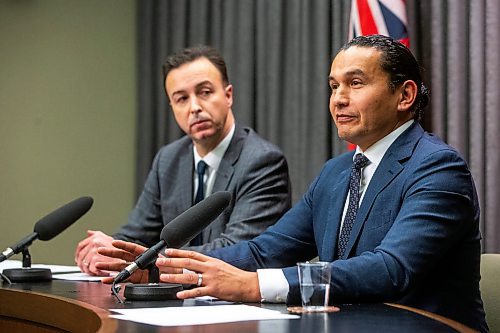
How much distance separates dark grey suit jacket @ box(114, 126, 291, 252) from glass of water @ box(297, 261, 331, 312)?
1218 millimetres

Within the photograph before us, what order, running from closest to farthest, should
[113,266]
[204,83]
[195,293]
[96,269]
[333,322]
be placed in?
[333,322] → [195,293] → [113,266] → [96,269] → [204,83]

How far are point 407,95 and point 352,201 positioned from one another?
0.38m

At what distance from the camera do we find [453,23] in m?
3.84

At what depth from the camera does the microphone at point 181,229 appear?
87.1 inches

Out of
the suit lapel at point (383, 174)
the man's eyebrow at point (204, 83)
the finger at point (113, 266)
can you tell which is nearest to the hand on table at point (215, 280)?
the suit lapel at point (383, 174)

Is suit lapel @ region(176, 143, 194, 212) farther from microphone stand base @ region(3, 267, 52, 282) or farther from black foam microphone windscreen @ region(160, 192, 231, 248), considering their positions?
black foam microphone windscreen @ region(160, 192, 231, 248)

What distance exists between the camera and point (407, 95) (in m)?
2.65

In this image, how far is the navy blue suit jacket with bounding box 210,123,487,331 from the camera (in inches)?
85.9

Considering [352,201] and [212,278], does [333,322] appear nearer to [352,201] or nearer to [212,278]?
[212,278]

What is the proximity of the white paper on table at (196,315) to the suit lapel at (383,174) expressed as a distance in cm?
54

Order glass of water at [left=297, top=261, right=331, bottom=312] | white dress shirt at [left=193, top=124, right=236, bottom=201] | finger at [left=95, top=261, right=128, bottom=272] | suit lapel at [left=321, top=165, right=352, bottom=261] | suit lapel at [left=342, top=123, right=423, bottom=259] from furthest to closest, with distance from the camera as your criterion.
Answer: white dress shirt at [left=193, top=124, right=236, bottom=201] → finger at [left=95, top=261, right=128, bottom=272] → suit lapel at [left=321, top=165, right=352, bottom=261] → suit lapel at [left=342, top=123, right=423, bottom=259] → glass of water at [left=297, top=261, right=331, bottom=312]

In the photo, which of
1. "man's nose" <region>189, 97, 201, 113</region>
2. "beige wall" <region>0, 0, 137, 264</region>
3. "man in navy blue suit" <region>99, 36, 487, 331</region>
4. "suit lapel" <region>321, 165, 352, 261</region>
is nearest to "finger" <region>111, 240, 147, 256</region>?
"man in navy blue suit" <region>99, 36, 487, 331</region>

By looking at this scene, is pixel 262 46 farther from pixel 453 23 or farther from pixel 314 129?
pixel 453 23

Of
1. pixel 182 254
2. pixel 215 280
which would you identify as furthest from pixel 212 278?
pixel 182 254
